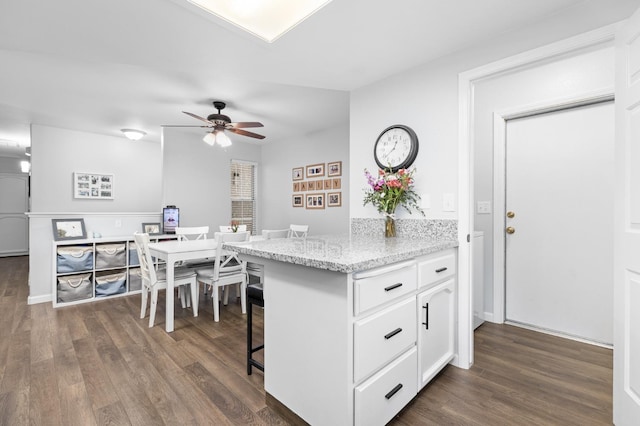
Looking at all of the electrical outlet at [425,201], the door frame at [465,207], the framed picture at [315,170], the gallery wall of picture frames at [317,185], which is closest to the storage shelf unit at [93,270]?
the gallery wall of picture frames at [317,185]

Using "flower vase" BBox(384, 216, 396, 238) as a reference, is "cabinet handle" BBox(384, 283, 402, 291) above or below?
below

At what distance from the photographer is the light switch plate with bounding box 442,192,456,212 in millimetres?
2090

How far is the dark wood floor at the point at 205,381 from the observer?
157 cm

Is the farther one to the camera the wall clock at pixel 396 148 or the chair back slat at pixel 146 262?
the chair back slat at pixel 146 262

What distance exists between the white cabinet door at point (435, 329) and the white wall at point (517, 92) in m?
1.15

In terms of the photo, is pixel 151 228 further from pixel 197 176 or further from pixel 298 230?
pixel 298 230

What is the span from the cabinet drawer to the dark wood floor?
71 centimetres

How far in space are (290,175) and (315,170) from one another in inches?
25.5

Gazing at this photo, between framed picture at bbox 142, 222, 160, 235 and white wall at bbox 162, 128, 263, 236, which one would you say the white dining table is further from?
white wall at bbox 162, 128, 263, 236

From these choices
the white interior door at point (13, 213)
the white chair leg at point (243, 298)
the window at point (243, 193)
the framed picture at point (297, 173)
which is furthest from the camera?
the white interior door at point (13, 213)

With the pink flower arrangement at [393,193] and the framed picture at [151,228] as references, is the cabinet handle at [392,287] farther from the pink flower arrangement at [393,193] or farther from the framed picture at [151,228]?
the framed picture at [151,228]

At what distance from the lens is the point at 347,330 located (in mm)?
1194

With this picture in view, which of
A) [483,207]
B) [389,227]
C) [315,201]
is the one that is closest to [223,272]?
[389,227]

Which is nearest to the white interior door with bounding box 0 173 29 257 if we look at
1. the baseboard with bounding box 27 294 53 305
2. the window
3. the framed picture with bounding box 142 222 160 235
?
the baseboard with bounding box 27 294 53 305
